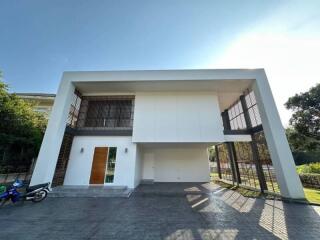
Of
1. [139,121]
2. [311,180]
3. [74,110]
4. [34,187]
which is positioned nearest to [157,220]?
[139,121]

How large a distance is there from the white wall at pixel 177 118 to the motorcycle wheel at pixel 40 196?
487 cm

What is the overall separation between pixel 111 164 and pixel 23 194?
386 centimetres

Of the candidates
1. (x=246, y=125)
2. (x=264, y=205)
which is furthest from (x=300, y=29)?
(x=264, y=205)

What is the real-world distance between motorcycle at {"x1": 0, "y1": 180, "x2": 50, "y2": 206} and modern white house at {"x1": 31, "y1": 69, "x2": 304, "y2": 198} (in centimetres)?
70

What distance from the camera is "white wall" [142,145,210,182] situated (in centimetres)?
1138

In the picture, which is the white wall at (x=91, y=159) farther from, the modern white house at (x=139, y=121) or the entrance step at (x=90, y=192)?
the entrance step at (x=90, y=192)

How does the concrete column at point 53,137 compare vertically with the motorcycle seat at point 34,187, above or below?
above

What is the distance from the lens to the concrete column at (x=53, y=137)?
6.66 metres

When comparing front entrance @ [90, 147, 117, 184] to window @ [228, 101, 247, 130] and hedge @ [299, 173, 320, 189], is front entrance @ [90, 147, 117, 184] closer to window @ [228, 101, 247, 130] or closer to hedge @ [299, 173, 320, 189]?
window @ [228, 101, 247, 130]

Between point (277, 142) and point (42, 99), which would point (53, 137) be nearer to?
point (42, 99)

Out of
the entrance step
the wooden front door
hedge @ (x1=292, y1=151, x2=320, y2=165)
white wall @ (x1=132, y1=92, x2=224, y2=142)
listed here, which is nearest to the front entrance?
the wooden front door

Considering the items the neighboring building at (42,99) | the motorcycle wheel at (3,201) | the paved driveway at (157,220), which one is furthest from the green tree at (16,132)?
the neighboring building at (42,99)

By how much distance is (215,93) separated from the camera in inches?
364

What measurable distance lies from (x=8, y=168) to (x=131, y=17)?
10995mm
